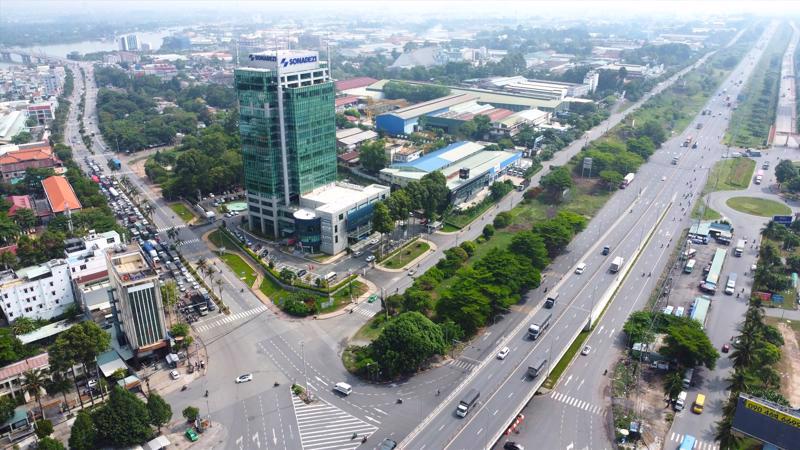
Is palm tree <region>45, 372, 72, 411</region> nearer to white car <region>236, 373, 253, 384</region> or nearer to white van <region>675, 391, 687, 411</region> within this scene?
white car <region>236, 373, 253, 384</region>

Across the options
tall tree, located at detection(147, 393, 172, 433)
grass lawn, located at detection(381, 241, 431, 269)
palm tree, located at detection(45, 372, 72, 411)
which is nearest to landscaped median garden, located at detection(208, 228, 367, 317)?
grass lawn, located at detection(381, 241, 431, 269)

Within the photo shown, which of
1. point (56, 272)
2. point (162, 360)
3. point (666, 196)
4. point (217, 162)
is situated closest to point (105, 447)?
point (162, 360)

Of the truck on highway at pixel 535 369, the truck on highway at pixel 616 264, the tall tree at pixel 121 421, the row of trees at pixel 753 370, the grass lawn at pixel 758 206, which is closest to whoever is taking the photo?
the row of trees at pixel 753 370

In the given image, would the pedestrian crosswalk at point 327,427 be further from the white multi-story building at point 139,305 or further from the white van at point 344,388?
the white multi-story building at point 139,305

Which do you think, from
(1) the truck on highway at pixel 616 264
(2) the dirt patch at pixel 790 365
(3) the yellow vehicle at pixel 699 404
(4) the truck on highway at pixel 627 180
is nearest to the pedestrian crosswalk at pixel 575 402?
(3) the yellow vehicle at pixel 699 404

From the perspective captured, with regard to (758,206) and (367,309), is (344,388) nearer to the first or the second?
(367,309)

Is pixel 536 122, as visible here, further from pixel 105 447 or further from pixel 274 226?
pixel 105 447

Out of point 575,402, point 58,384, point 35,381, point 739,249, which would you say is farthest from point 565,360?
point 35,381
